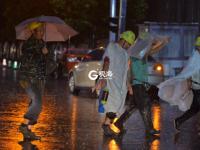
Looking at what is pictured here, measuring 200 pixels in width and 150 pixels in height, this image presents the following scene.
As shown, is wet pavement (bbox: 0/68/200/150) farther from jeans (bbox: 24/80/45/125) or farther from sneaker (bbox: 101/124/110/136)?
jeans (bbox: 24/80/45/125)

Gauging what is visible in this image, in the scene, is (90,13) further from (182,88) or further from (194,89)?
(194,89)

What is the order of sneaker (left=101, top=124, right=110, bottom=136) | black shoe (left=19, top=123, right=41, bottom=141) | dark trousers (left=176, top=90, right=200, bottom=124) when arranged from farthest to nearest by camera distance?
1. dark trousers (left=176, top=90, right=200, bottom=124)
2. sneaker (left=101, top=124, right=110, bottom=136)
3. black shoe (left=19, top=123, right=41, bottom=141)

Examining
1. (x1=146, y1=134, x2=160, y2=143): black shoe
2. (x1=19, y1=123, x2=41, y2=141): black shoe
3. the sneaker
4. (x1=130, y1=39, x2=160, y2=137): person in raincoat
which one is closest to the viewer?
(x1=19, y1=123, x2=41, y2=141): black shoe

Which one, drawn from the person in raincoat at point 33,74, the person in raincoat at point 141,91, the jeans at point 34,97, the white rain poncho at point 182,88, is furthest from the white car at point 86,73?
the jeans at point 34,97

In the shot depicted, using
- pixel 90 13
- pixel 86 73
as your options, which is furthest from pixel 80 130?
pixel 90 13

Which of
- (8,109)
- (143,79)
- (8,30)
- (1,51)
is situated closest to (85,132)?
(143,79)

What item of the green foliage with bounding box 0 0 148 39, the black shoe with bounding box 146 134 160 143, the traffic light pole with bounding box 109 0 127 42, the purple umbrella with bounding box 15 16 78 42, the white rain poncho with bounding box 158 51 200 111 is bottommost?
the black shoe with bounding box 146 134 160 143

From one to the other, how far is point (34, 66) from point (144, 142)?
2105 mm

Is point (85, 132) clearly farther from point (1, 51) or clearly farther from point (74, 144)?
point (1, 51)

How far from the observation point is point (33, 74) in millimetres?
12469

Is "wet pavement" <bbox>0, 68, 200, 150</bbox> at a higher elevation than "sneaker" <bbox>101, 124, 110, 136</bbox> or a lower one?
lower

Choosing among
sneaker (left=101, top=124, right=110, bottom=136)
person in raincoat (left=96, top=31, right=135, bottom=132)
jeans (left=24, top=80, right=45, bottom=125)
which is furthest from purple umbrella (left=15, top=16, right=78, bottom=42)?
sneaker (left=101, top=124, right=110, bottom=136)

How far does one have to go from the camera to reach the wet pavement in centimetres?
1191

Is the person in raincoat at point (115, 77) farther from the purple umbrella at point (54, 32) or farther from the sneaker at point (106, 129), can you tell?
the purple umbrella at point (54, 32)
